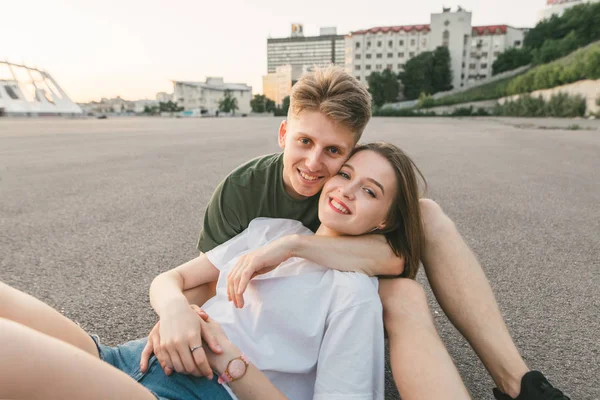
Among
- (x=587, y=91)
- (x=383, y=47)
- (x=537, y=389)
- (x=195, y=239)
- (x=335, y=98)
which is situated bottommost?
(x=195, y=239)

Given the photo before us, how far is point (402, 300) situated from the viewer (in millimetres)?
1357

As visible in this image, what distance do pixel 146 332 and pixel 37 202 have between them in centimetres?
324

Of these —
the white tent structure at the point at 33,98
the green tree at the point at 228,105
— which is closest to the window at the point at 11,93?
the white tent structure at the point at 33,98

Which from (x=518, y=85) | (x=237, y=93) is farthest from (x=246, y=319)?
(x=237, y=93)

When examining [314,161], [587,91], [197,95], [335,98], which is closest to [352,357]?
[314,161]

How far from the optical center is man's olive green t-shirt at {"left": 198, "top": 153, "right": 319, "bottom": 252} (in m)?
1.82

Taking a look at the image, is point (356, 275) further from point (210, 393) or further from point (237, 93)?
point (237, 93)

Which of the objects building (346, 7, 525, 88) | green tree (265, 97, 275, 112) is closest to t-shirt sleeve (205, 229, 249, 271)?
building (346, 7, 525, 88)

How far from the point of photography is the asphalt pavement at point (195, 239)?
2.01 metres

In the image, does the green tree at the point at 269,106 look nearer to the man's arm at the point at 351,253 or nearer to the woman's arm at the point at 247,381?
the man's arm at the point at 351,253

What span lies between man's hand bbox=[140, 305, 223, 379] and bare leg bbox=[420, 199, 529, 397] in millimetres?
889

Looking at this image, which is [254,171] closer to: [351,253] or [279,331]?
[351,253]

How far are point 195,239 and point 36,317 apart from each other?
2.26 m

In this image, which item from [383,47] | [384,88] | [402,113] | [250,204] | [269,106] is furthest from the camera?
[269,106]
